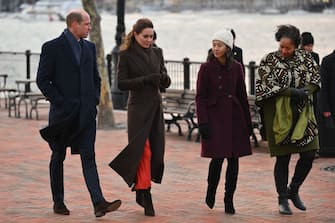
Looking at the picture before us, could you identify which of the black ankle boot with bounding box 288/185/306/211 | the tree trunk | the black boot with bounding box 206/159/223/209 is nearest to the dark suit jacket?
the black boot with bounding box 206/159/223/209

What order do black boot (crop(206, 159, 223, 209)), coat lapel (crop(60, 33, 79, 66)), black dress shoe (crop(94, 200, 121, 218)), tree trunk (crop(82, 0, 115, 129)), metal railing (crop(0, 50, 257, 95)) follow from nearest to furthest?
black dress shoe (crop(94, 200, 121, 218))
coat lapel (crop(60, 33, 79, 66))
black boot (crop(206, 159, 223, 209))
tree trunk (crop(82, 0, 115, 129))
metal railing (crop(0, 50, 257, 95))

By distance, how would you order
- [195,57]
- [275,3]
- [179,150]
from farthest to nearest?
[275,3]
[195,57]
[179,150]

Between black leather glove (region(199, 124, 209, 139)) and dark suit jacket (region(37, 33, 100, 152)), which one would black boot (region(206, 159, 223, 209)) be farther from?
dark suit jacket (region(37, 33, 100, 152))

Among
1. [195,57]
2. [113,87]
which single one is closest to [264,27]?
[195,57]

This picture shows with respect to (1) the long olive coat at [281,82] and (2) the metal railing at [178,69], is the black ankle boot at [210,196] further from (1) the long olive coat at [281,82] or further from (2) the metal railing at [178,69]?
(2) the metal railing at [178,69]

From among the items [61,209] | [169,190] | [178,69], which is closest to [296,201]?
[169,190]

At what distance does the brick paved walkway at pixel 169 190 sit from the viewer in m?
10.3

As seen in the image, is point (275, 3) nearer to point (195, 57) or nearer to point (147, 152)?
point (195, 57)

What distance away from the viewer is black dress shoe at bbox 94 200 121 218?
9.90m

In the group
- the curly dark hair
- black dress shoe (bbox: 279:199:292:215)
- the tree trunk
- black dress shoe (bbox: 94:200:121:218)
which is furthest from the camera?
the tree trunk

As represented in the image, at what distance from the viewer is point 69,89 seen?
998cm

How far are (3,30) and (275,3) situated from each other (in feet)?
92.2

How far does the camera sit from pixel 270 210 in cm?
1070

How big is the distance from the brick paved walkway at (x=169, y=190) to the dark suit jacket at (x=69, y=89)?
Answer: 778mm
